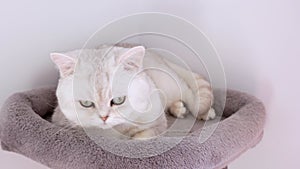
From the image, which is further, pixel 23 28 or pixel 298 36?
pixel 23 28

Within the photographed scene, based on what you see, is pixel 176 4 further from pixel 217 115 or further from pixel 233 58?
pixel 217 115

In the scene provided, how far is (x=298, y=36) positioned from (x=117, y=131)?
58 centimetres

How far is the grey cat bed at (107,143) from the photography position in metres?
0.98

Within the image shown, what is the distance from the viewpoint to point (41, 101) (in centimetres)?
132

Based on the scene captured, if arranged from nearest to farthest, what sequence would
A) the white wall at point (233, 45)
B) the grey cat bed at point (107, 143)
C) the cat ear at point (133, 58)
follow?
the grey cat bed at point (107, 143), the cat ear at point (133, 58), the white wall at point (233, 45)

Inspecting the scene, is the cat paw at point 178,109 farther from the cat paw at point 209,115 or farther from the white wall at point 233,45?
the white wall at point 233,45

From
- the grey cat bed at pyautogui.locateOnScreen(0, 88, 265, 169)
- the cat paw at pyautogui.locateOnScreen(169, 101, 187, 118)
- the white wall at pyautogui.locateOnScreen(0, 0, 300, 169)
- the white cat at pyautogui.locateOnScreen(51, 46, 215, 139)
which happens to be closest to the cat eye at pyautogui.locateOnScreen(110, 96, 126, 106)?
the white cat at pyautogui.locateOnScreen(51, 46, 215, 139)

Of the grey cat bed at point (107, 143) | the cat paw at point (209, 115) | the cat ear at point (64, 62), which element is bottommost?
the cat paw at point (209, 115)

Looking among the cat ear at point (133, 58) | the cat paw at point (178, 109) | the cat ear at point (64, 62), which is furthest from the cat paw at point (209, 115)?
the cat ear at point (64, 62)

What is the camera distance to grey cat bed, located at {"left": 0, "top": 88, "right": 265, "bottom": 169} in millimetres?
976

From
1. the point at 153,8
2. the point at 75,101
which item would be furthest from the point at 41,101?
the point at 153,8

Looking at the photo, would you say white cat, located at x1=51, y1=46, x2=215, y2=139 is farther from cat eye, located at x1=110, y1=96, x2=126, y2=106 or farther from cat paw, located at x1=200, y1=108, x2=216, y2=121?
cat paw, located at x1=200, y1=108, x2=216, y2=121

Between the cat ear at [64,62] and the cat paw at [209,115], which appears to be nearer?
the cat ear at [64,62]

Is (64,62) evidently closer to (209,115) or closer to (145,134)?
(145,134)
